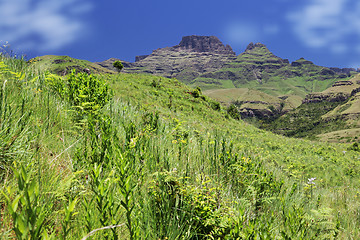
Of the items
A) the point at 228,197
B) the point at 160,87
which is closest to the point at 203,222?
the point at 228,197

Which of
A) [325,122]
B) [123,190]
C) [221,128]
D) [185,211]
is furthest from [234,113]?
[325,122]

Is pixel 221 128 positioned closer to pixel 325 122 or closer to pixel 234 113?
pixel 234 113

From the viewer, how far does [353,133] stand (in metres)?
114

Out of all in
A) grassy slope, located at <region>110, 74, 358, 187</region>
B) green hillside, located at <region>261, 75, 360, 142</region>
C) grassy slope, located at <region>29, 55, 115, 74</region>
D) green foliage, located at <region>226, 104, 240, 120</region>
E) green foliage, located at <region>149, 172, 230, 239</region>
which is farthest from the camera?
green hillside, located at <region>261, 75, 360, 142</region>

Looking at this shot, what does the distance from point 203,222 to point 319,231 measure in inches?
59.5

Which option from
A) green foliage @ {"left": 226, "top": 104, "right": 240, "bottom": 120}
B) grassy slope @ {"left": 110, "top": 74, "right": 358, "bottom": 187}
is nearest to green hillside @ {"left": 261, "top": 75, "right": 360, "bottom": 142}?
green foliage @ {"left": 226, "top": 104, "right": 240, "bottom": 120}

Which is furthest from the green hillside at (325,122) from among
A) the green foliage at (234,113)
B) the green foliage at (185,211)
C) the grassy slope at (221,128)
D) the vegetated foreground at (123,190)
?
the green foliage at (185,211)

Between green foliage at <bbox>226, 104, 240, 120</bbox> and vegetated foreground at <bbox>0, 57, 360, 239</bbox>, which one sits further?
green foliage at <bbox>226, 104, 240, 120</bbox>

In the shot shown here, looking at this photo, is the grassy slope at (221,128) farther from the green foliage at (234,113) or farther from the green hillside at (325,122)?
the green hillside at (325,122)

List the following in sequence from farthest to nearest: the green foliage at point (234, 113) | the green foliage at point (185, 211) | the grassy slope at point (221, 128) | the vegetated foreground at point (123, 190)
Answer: the green foliage at point (234, 113)
the grassy slope at point (221, 128)
the green foliage at point (185, 211)
the vegetated foreground at point (123, 190)

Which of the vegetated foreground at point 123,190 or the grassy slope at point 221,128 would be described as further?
the grassy slope at point 221,128

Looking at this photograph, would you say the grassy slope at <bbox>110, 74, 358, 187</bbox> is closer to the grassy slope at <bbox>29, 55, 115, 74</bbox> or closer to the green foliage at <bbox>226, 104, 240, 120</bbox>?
the grassy slope at <bbox>29, 55, 115, 74</bbox>

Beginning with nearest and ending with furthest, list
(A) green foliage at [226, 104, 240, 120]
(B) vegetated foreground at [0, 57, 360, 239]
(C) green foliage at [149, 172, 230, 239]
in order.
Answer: (B) vegetated foreground at [0, 57, 360, 239] < (C) green foliage at [149, 172, 230, 239] < (A) green foliage at [226, 104, 240, 120]

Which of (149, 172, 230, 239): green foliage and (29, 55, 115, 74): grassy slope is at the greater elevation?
(29, 55, 115, 74): grassy slope
